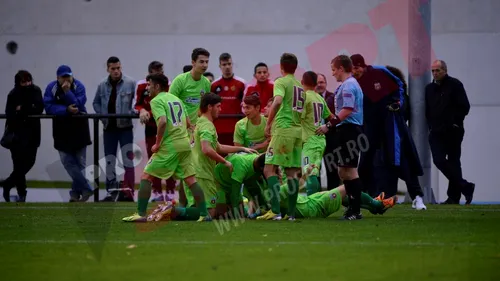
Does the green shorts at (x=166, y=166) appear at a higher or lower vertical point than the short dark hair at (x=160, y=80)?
lower

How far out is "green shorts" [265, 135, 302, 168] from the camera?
477 inches

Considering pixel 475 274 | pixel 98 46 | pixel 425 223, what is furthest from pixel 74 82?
pixel 475 274

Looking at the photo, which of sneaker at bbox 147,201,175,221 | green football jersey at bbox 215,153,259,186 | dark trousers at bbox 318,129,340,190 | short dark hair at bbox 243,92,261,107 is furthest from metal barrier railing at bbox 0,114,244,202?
sneaker at bbox 147,201,175,221

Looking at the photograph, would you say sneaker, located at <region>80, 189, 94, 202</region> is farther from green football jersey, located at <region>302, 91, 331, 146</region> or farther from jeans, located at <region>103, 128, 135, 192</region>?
green football jersey, located at <region>302, 91, 331, 146</region>

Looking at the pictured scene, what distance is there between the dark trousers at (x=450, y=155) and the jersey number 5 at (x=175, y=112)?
546cm

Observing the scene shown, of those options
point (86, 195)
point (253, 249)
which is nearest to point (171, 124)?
point (253, 249)

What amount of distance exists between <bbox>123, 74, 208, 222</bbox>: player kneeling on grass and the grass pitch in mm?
468

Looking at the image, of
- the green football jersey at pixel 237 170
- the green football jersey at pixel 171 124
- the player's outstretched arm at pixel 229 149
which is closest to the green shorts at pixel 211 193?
the green football jersey at pixel 237 170

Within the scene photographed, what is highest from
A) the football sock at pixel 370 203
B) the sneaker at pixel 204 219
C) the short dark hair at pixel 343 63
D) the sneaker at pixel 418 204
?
the short dark hair at pixel 343 63

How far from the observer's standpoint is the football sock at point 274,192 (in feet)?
39.9

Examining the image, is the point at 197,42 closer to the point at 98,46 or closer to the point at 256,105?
the point at 98,46

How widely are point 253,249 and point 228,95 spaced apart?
7.69 metres

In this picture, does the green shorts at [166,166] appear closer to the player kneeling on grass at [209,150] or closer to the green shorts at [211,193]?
the player kneeling on grass at [209,150]

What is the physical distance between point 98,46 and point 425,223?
9.62 metres
